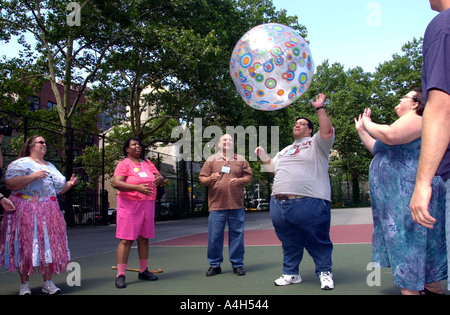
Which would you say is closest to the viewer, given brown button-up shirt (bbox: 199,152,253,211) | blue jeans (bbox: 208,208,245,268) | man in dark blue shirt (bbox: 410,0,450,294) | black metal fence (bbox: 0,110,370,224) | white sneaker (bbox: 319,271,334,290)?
man in dark blue shirt (bbox: 410,0,450,294)

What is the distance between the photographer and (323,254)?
14.7 feet

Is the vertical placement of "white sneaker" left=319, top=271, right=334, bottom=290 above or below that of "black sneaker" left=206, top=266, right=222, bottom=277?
above

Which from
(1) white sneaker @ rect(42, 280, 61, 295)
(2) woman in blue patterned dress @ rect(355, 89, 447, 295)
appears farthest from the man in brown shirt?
(2) woman in blue patterned dress @ rect(355, 89, 447, 295)

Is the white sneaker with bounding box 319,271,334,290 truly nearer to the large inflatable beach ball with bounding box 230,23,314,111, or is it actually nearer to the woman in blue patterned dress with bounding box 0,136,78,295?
the large inflatable beach ball with bounding box 230,23,314,111

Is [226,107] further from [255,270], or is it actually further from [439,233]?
[439,233]

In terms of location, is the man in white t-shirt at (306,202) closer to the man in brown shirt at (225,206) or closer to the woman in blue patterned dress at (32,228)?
the man in brown shirt at (225,206)

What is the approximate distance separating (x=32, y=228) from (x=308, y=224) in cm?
303

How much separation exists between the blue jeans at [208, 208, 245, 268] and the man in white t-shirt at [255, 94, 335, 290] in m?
1.10

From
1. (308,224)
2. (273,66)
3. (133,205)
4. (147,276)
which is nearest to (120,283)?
(147,276)

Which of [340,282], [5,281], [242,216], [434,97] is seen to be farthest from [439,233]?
[5,281]

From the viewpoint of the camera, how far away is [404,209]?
2.96 metres

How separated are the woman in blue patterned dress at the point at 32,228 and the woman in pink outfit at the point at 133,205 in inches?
26.6

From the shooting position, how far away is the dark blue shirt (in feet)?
5.68

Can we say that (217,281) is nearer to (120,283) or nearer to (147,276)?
(147,276)
